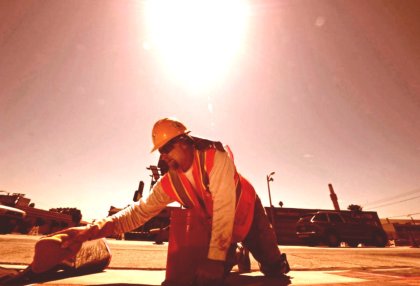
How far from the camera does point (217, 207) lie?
1627 millimetres

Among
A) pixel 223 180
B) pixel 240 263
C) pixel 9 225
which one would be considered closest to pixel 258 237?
pixel 240 263

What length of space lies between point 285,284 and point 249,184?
900 millimetres

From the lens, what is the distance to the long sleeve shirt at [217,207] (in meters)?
1.52

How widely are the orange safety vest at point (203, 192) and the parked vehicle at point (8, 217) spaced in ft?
3.86

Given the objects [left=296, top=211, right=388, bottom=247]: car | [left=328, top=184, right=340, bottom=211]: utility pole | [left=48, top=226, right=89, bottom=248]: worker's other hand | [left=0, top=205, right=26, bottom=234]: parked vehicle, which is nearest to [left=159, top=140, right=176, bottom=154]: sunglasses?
[left=48, top=226, right=89, bottom=248]: worker's other hand

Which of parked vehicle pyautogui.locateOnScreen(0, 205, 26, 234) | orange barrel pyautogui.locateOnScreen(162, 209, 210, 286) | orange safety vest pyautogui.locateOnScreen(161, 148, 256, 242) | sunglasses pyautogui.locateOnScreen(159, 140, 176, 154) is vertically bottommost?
orange barrel pyautogui.locateOnScreen(162, 209, 210, 286)

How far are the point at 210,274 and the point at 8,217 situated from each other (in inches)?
65.0

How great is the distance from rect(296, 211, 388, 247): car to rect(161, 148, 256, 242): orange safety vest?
41.2 ft

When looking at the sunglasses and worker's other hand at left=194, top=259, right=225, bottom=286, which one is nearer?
worker's other hand at left=194, top=259, right=225, bottom=286

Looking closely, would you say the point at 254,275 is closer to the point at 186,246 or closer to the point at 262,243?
the point at 262,243

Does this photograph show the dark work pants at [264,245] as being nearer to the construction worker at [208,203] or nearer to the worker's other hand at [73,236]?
the construction worker at [208,203]

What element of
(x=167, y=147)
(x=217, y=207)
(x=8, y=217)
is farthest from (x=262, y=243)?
(x=8, y=217)

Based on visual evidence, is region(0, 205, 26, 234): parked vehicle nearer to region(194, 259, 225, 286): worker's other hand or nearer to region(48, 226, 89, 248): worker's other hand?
region(48, 226, 89, 248): worker's other hand

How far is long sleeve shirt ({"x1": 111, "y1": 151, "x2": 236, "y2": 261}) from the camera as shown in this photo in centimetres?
152
